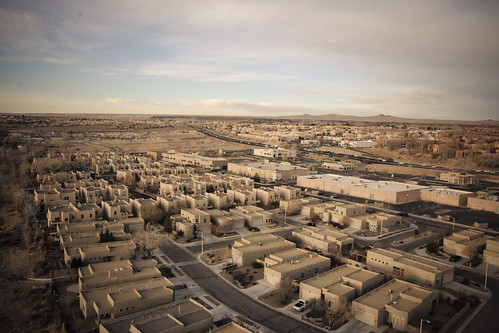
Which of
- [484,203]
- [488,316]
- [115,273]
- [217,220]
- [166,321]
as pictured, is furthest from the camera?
[484,203]

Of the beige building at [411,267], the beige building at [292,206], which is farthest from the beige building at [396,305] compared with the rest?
the beige building at [292,206]

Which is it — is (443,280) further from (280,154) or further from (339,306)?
(280,154)

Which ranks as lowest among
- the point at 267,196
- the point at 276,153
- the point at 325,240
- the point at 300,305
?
the point at 300,305

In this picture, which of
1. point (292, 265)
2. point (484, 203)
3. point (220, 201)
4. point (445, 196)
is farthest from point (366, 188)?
point (292, 265)

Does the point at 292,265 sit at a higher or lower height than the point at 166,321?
lower

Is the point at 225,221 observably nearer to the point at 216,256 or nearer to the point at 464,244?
the point at 216,256

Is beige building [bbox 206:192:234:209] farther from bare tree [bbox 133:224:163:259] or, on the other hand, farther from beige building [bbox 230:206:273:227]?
bare tree [bbox 133:224:163:259]

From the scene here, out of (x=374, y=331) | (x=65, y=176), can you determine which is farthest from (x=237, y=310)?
(x=65, y=176)
